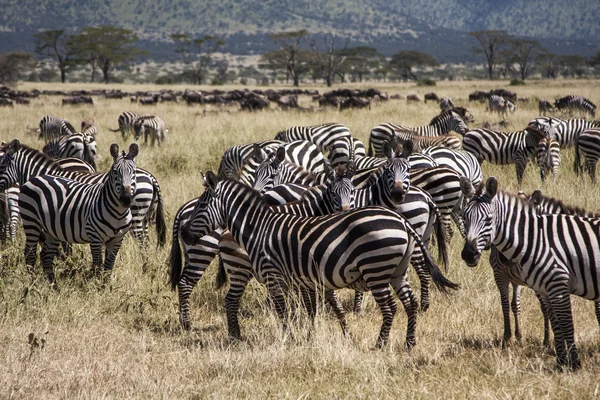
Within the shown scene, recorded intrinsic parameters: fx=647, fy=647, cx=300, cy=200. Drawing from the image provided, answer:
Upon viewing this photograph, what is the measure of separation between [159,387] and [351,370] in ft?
4.43

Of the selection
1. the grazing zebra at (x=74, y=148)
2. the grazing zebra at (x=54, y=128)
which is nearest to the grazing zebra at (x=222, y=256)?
the grazing zebra at (x=74, y=148)

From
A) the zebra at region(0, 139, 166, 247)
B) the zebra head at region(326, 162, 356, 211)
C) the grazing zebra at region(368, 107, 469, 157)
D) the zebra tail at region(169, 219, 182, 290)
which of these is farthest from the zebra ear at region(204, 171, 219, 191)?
the grazing zebra at region(368, 107, 469, 157)

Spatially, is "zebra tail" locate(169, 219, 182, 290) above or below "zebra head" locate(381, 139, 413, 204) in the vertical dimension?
below

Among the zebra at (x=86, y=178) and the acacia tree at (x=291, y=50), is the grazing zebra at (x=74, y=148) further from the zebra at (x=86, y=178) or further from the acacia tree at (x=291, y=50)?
the acacia tree at (x=291, y=50)

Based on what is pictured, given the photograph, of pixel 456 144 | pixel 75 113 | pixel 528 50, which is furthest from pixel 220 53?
pixel 456 144

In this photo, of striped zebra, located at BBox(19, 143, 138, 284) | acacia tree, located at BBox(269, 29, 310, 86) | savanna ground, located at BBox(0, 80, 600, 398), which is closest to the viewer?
savanna ground, located at BBox(0, 80, 600, 398)

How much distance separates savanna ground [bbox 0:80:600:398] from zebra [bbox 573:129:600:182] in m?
4.78

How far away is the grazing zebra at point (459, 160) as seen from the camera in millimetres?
9266

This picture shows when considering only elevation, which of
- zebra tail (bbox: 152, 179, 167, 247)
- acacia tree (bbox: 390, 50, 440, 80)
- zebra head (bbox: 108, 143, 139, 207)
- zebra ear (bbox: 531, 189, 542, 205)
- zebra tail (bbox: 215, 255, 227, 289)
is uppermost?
acacia tree (bbox: 390, 50, 440, 80)

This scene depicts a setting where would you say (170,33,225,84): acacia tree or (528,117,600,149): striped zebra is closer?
(528,117,600,149): striped zebra

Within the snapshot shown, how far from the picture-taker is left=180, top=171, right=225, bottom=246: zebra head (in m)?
5.54

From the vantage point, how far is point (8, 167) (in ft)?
26.9

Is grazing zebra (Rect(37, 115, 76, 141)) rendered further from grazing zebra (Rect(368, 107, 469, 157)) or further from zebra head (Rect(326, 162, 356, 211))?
zebra head (Rect(326, 162, 356, 211))

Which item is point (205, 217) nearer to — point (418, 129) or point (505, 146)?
point (505, 146)
